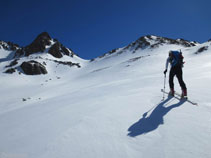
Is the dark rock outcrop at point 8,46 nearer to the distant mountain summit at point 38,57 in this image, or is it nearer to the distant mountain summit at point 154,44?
the distant mountain summit at point 38,57

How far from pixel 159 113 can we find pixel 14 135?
4.30 metres

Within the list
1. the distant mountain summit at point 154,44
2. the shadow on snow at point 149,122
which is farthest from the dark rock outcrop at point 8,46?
the shadow on snow at point 149,122

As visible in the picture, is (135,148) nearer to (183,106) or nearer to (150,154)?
(150,154)

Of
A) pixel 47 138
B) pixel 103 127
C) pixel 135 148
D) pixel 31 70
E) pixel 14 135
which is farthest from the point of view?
pixel 31 70

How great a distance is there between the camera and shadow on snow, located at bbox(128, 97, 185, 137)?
2.72 metres

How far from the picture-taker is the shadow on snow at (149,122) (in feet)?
8.91

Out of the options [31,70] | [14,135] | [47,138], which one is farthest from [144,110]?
[31,70]

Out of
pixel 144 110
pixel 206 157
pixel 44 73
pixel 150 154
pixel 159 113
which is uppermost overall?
pixel 44 73

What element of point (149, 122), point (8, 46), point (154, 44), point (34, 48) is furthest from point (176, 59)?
point (8, 46)

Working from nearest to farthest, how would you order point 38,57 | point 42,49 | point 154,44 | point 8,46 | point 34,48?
1. point 38,57
2. point 154,44
3. point 42,49
4. point 34,48
5. point 8,46

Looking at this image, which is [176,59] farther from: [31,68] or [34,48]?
[34,48]

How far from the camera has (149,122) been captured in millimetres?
3062

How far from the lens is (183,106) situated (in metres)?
3.70

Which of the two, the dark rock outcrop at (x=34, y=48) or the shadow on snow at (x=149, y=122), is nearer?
the shadow on snow at (x=149, y=122)
